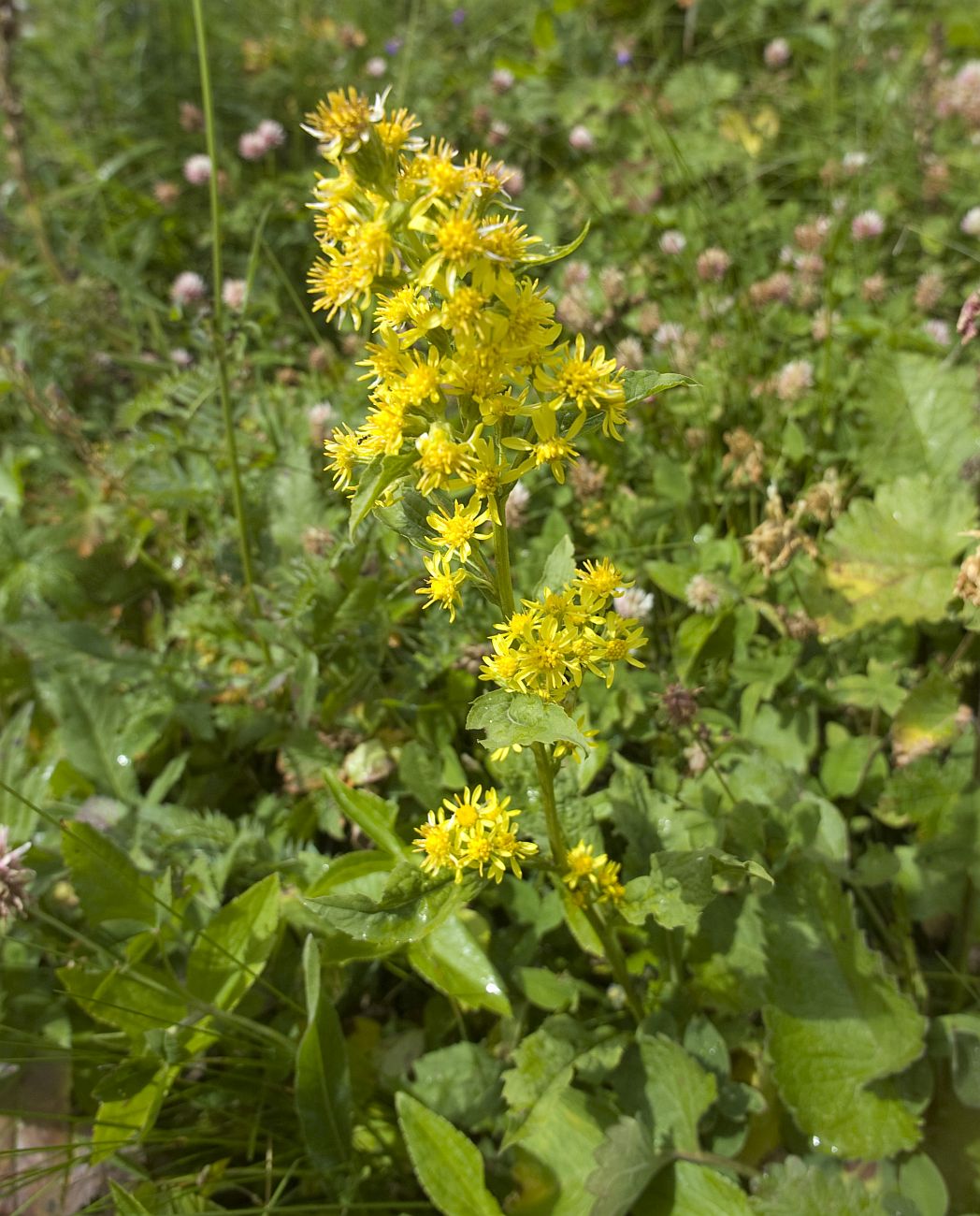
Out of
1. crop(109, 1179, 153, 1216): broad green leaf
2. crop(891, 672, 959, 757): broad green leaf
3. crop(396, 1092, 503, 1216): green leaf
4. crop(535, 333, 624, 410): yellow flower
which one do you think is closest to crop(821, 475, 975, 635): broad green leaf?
crop(891, 672, 959, 757): broad green leaf

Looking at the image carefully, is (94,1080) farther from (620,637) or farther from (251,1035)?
(620,637)

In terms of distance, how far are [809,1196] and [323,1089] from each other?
82 cm

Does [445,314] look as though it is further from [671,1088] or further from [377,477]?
[671,1088]

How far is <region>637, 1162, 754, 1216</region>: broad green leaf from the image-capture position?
1.58m

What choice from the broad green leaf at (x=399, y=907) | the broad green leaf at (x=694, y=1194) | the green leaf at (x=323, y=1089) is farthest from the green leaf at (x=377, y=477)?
the broad green leaf at (x=694, y=1194)

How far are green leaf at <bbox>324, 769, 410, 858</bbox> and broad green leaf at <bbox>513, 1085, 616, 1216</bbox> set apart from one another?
0.53 meters

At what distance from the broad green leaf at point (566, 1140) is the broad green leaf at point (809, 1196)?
0.93ft

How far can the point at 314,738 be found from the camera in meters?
2.18

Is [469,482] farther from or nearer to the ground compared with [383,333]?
nearer to the ground

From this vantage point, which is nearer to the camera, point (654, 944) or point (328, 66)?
point (654, 944)

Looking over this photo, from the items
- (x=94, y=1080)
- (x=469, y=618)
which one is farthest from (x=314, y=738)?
(x=94, y=1080)

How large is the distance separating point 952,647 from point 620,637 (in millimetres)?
1267

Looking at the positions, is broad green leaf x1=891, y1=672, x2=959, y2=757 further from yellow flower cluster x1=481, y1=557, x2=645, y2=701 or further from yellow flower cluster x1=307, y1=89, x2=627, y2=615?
yellow flower cluster x1=307, y1=89, x2=627, y2=615

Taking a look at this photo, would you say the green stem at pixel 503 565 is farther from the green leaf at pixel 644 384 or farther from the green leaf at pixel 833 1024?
the green leaf at pixel 833 1024
